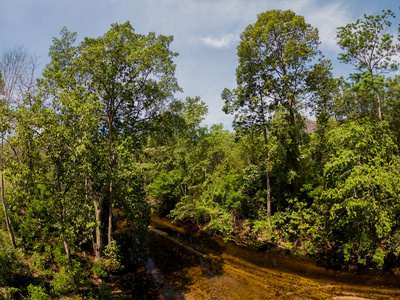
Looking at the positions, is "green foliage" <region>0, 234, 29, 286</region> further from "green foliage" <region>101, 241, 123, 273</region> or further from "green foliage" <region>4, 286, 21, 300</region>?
"green foliage" <region>101, 241, 123, 273</region>

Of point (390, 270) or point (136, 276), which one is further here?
point (136, 276)

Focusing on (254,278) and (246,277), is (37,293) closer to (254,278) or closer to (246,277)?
(246,277)

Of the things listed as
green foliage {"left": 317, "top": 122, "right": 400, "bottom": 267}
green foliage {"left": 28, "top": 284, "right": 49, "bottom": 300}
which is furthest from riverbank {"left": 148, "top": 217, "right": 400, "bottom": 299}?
green foliage {"left": 28, "top": 284, "right": 49, "bottom": 300}

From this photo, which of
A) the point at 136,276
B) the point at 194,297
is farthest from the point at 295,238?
the point at 136,276

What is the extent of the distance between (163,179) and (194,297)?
1611 cm

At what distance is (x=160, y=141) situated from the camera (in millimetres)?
15805

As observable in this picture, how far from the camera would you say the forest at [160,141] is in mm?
7867

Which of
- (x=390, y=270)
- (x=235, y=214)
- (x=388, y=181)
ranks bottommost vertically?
(x=390, y=270)

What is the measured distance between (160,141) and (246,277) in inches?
396

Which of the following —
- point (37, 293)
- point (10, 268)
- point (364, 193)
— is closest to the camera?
point (37, 293)

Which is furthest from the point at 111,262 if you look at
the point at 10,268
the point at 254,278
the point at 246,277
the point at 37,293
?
the point at 254,278

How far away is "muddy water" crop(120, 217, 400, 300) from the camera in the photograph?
32.8ft

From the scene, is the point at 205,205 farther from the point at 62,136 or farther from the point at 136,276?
the point at 62,136

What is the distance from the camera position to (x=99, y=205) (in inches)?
471
